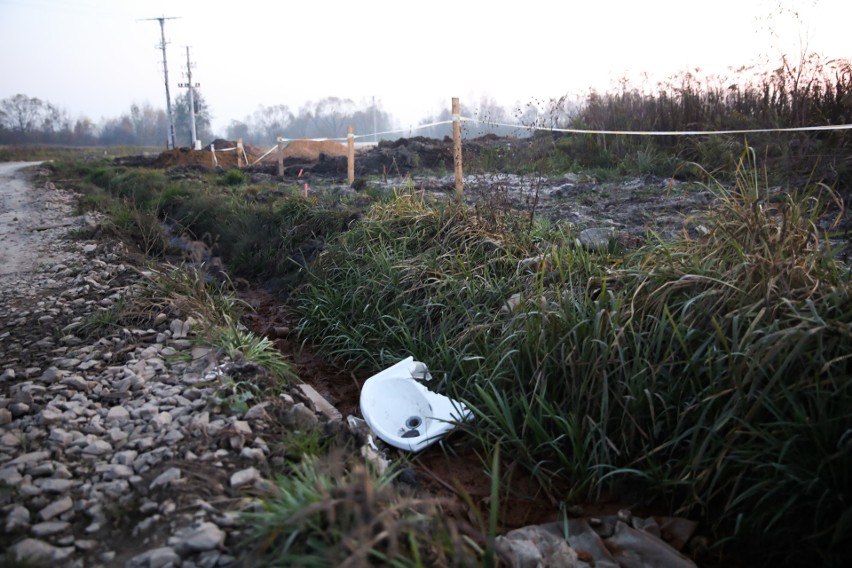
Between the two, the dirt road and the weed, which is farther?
the dirt road

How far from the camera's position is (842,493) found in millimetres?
2316

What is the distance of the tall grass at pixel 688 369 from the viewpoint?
2.48 m

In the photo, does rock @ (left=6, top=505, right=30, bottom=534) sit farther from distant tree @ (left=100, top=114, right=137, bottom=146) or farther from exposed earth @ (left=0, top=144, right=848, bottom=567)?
distant tree @ (left=100, top=114, right=137, bottom=146)

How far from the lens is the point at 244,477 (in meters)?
2.46

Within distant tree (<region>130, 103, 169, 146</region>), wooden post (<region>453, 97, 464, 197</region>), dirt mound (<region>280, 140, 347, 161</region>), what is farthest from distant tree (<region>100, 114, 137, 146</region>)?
wooden post (<region>453, 97, 464, 197</region>)

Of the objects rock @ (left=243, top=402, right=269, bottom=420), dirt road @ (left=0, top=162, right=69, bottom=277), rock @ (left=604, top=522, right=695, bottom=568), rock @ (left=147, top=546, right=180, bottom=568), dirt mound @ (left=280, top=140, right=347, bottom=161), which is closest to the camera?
rock @ (left=147, top=546, right=180, bottom=568)

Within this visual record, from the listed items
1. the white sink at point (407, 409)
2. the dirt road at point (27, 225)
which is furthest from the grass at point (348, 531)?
the dirt road at point (27, 225)

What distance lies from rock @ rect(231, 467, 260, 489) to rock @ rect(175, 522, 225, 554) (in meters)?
0.32

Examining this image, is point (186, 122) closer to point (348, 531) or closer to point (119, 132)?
point (119, 132)

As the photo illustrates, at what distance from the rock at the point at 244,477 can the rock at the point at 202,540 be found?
1.04ft

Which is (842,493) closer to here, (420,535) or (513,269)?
(420,535)

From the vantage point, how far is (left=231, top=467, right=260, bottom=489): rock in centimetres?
243

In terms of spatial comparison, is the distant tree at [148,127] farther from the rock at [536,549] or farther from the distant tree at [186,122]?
the rock at [536,549]

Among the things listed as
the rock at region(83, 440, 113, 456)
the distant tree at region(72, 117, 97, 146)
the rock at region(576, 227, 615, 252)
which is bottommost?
the rock at region(83, 440, 113, 456)
